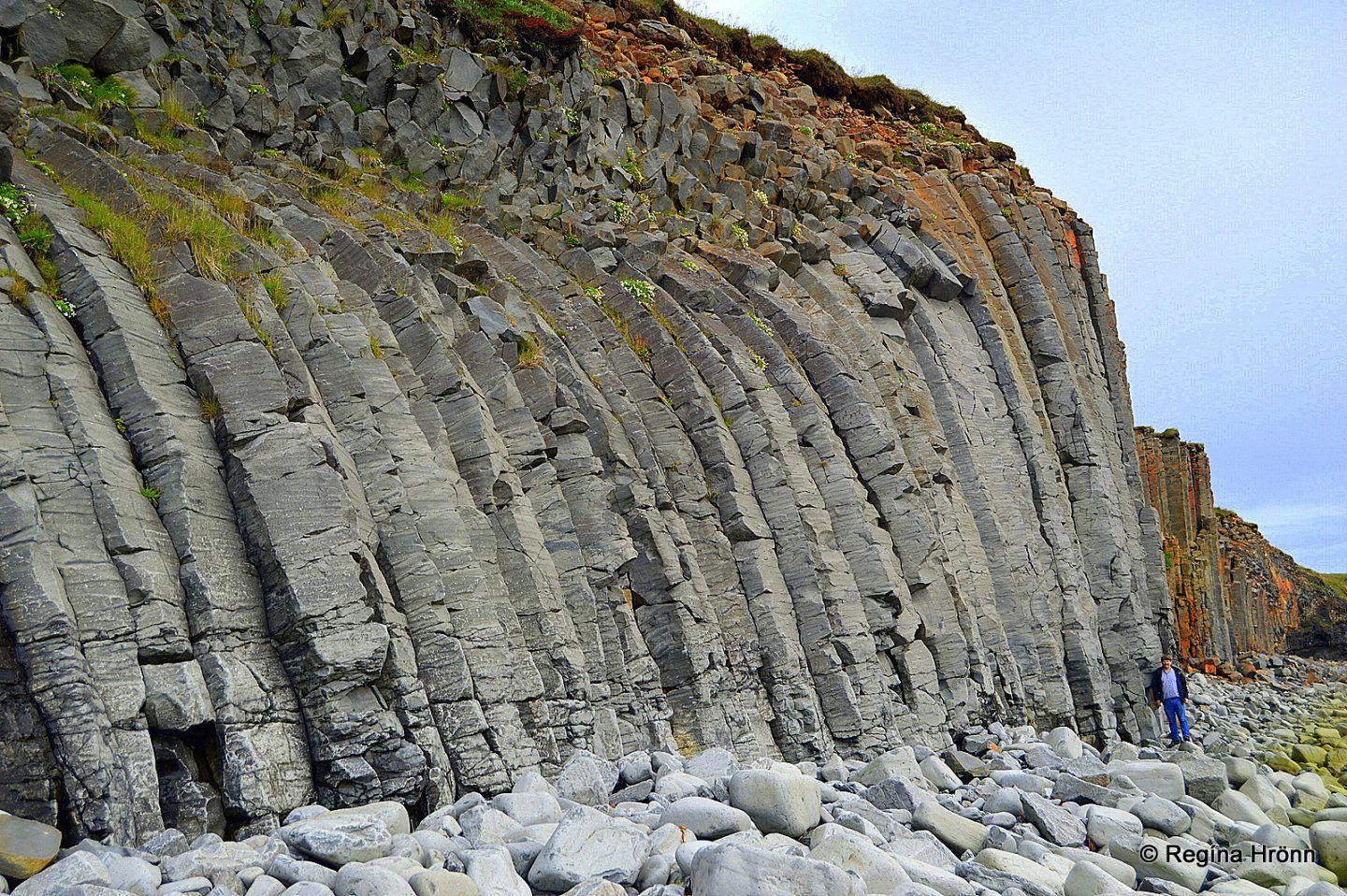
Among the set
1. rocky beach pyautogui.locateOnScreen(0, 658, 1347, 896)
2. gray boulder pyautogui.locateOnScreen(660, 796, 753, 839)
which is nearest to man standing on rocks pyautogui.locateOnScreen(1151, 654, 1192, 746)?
rocky beach pyautogui.locateOnScreen(0, 658, 1347, 896)

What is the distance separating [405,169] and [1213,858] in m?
15.5

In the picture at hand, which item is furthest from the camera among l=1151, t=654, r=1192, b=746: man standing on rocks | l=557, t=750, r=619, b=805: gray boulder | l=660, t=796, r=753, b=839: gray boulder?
l=1151, t=654, r=1192, b=746: man standing on rocks

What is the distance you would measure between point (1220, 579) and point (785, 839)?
4890cm

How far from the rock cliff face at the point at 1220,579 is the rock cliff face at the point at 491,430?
14.8m

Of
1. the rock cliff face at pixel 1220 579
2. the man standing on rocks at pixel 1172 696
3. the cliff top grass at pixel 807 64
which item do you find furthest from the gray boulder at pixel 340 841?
the rock cliff face at pixel 1220 579

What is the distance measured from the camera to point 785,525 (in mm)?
15750

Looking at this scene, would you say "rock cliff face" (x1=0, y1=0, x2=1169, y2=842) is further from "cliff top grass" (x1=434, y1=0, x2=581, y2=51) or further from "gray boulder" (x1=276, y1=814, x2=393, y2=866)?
"gray boulder" (x1=276, y1=814, x2=393, y2=866)

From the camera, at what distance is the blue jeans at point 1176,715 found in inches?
851

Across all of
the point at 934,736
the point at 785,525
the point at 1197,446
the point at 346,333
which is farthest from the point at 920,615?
the point at 1197,446

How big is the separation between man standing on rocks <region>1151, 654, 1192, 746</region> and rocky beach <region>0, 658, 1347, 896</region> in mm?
5916

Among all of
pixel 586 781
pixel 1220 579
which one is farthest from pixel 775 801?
pixel 1220 579

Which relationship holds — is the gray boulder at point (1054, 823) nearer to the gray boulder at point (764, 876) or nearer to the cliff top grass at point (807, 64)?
the gray boulder at point (764, 876)

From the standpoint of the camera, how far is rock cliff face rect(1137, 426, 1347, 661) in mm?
42406

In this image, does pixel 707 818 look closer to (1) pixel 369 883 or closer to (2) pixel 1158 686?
(1) pixel 369 883
